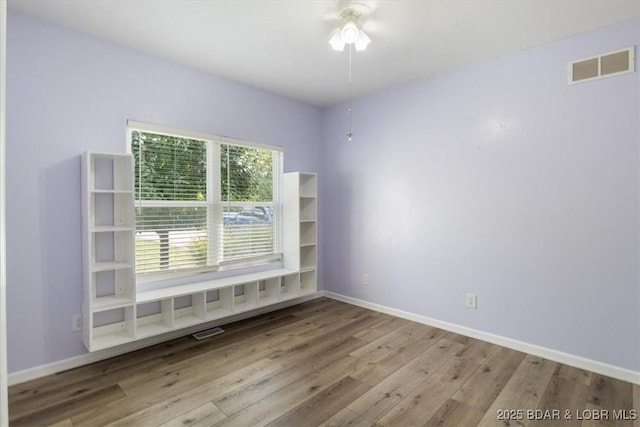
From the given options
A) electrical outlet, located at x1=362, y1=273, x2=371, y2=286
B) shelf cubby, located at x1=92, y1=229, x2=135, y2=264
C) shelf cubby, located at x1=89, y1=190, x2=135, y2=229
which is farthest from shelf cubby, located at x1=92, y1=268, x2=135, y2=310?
electrical outlet, located at x1=362, y1=273, x2=371, y2=286

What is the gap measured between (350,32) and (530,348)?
9.69 ft

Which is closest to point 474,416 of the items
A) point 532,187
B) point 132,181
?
point 532,187

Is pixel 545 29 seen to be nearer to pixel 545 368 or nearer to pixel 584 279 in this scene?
pixel 584 279

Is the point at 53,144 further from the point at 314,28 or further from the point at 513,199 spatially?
the point at 513,199

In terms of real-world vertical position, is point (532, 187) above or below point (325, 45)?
below

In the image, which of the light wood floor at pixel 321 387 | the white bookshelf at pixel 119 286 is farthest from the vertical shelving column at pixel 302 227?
the light wood floor at pixel 321 387

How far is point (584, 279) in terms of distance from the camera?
2.53m

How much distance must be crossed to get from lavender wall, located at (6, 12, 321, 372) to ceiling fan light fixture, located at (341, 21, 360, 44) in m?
1.76

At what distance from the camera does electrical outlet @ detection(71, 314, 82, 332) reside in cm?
250

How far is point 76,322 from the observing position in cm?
251

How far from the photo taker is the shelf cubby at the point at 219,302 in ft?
10.6

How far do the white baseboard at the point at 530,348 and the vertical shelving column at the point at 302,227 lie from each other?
0.89m

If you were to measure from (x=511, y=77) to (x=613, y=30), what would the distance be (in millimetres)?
689

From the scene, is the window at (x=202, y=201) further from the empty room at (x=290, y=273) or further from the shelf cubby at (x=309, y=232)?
the shelf cubby at (x=309, y=232)
